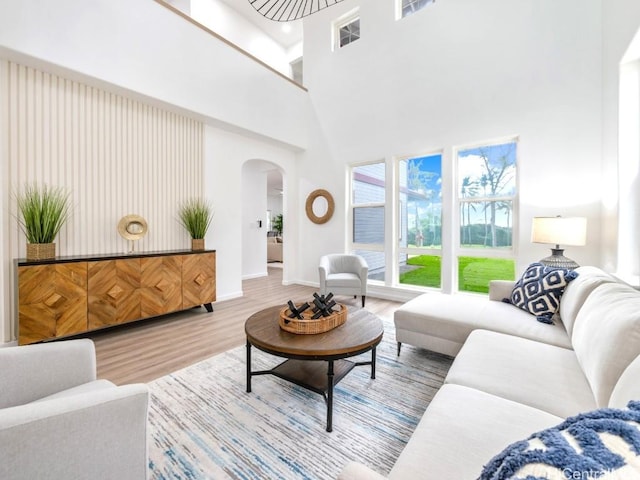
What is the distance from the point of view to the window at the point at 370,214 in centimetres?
484

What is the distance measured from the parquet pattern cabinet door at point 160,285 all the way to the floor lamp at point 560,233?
4.04m

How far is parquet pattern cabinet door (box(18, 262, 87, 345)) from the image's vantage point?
2.44 metres

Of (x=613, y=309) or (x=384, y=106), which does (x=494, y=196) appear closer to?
(x=384, y=106)

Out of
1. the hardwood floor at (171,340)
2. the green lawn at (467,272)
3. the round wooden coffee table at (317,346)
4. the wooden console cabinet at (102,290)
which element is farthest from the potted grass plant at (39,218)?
the green lawn at (467,272)

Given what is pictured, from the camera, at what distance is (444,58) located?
13.2 ft

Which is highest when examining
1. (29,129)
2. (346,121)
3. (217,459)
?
(346,121)

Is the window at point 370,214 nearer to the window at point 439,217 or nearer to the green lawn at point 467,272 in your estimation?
the window at point 439,217

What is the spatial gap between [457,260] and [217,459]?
3.76m

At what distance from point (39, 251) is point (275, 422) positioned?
2.69m

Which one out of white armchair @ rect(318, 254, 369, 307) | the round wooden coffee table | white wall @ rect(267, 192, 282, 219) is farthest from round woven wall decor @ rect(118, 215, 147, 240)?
white wall @ rect(267, 192, 282, 219)

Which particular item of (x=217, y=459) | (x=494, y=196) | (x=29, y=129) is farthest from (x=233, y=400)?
(x=494, y=196)

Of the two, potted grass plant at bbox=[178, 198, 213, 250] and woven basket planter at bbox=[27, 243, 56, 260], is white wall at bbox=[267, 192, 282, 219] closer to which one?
potted grass plant at bbox=[178, 198, 213, 250]

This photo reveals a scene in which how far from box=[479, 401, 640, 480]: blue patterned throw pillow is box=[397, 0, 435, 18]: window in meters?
5.50

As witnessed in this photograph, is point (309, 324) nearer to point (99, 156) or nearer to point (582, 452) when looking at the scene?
point (582, 452)
